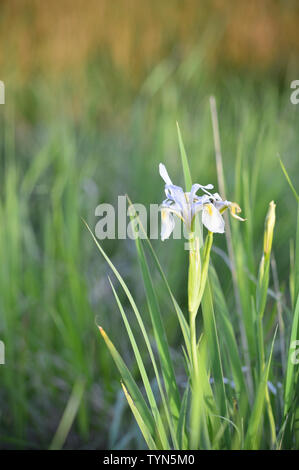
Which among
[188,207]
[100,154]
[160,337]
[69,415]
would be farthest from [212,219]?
[100,154]

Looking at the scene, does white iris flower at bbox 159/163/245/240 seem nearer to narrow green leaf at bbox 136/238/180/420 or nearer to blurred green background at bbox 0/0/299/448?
narrow green leaf at bbox 136/238/180/420

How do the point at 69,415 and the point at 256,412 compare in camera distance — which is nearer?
the point at 256,412

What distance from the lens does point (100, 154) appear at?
60.7 inches

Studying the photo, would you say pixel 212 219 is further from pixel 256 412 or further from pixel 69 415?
pixel 69 415

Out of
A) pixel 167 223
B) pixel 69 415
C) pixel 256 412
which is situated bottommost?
pixel 69 415

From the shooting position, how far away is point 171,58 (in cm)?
200

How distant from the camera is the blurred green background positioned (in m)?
0.83

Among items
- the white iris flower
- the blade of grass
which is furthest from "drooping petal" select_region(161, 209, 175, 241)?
the blade of grass

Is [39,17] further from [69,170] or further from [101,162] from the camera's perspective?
[69,170]

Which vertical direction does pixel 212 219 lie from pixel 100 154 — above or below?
below

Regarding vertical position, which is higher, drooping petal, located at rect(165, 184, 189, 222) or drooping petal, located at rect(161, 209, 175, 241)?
drooping petal, located at rect(165, 184, 189, 222)

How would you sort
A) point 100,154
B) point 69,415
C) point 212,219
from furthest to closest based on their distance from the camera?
point 100,154, point 69,415, point 212,219

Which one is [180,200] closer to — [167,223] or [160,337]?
[167,223]

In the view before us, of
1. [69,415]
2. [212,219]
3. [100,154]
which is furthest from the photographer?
[100,154]
